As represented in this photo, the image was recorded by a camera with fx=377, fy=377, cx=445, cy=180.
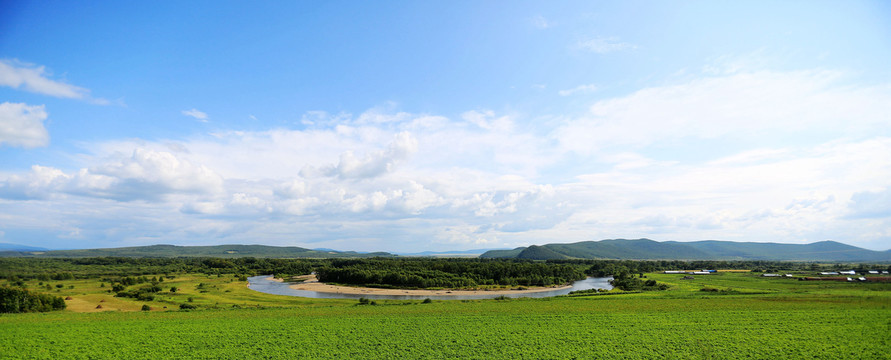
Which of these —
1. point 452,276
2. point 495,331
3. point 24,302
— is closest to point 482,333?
point 495,331

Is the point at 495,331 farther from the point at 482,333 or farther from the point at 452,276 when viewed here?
the point at 452,276

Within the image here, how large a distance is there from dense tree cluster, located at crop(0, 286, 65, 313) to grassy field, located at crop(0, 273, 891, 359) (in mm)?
13668

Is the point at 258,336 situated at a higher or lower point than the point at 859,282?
lower

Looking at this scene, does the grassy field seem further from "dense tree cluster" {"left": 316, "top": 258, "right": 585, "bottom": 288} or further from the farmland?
"dense tree cluster" {"left": 316, "top": 258, "right": 585, "bottom": 288}

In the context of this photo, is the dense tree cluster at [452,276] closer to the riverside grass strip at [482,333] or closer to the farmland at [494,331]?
the farmland at [494,331]

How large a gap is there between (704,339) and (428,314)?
113ft

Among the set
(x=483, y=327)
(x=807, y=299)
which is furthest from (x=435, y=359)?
(x=807, y=299)

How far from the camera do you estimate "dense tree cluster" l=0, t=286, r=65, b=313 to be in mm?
65500

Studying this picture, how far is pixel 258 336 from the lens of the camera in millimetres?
43469

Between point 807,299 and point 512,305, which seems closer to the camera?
point 807,299

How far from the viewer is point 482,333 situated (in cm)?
4422

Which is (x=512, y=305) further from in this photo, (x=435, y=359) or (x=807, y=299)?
(x=807, y=299)

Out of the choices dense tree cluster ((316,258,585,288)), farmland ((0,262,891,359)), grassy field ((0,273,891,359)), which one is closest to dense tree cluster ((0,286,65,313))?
grassy field ((0,273,891,359))

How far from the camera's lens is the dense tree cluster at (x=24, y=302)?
215 feet
